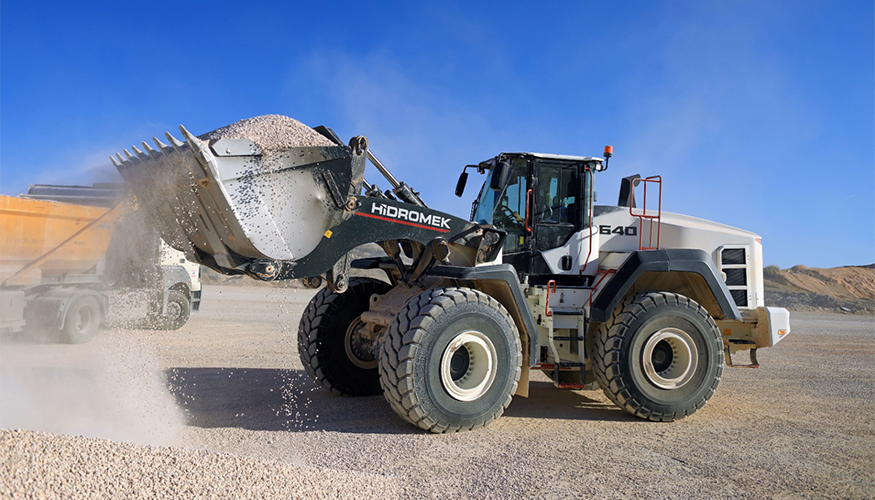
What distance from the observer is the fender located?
6.90 metres

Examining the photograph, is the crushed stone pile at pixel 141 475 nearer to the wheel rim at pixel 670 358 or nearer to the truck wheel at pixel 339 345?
the truck wheel at pixel 339 345

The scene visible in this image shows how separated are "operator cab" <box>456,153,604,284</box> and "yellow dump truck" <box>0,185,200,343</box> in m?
3.79

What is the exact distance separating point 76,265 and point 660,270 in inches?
385

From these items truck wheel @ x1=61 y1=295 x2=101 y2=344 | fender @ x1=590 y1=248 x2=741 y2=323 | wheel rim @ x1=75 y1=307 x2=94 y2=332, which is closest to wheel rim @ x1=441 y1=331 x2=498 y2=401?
fender @ x1=590 y1=248 x2=741 y2=323

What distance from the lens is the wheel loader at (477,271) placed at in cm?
553

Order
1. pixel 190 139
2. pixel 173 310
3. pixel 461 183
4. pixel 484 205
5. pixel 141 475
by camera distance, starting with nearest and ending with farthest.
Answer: pixel 141 475 < pixel 190 139 < pixel 484 205 < pixel 461 183 < pixel 173 310

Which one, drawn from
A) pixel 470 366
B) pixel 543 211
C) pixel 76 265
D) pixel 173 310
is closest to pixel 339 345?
pixel 470 366

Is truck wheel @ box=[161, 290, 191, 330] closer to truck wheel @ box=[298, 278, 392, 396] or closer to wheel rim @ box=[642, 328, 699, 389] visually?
truck wheel @ box=[298, 278, 392, 396]

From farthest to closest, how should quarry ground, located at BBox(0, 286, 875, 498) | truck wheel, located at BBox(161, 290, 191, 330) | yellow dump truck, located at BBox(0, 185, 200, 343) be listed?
truck wheel, located at BBox(161, 290, 191, 330) → yellow dump truck, located at BBox(0, 185, 200, 343) → quarry ground, located at BBox(0, 286, 875, 498)

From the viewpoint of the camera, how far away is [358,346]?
774 cm

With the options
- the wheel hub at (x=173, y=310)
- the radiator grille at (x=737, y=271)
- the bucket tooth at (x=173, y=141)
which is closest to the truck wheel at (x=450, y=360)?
the bucket tooth at (x=173, y=141)

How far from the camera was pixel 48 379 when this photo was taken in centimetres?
749

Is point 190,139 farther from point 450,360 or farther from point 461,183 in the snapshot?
point 461,183

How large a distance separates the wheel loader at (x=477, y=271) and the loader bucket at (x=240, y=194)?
0.01 metres
